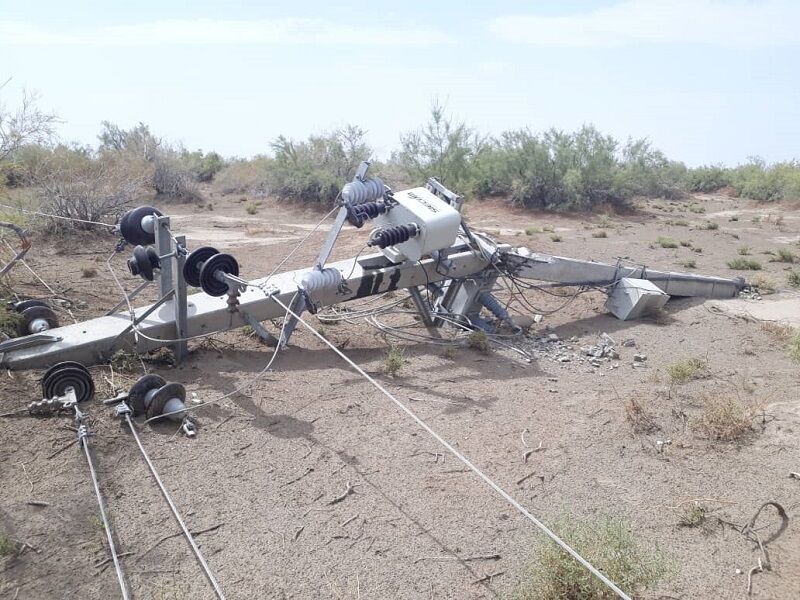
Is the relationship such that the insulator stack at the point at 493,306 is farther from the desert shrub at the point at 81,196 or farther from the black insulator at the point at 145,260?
the desert shrub at the point at 81,196

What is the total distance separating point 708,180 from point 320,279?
37240mm

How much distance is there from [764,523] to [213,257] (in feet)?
16.2

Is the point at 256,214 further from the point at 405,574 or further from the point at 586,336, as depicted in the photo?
the point at 405,574

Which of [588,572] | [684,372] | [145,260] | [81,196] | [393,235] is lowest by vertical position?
[684,372]

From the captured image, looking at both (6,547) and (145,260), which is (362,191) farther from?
(6,547)

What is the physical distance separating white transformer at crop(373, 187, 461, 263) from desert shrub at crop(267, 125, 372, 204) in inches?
658

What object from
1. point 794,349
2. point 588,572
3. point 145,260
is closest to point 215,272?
point 145,260

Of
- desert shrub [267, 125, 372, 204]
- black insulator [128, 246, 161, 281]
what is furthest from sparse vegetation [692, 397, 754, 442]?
desert shrub [267, 125, 372, 204]

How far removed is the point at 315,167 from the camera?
2647cm

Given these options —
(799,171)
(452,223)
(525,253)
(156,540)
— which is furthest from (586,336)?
(799,171)

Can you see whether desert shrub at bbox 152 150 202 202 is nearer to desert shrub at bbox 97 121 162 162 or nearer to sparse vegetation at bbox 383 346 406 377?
desert shrub at bbox 97 121 162 162

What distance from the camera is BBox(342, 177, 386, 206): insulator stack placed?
725cm

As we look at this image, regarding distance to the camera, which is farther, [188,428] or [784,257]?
[784,257]

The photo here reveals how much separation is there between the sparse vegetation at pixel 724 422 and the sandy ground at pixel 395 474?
0.07 metres
